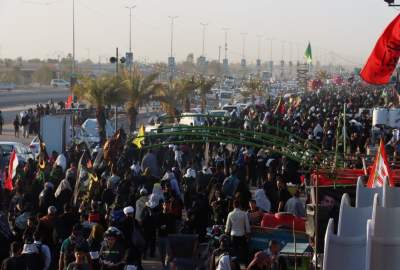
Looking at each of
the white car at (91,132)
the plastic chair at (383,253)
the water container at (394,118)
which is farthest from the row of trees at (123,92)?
the plastic chair at (383,253)

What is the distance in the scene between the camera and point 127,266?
37.3 ft

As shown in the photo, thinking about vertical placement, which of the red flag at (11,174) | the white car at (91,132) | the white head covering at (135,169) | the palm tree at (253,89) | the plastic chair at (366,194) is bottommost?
the palm tree at (253,89)

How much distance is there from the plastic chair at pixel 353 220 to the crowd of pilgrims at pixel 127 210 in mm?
1574

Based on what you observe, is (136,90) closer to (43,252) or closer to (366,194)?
(43,252)

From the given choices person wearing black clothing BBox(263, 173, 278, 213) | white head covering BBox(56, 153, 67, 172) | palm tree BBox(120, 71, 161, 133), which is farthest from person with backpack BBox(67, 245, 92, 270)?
palm tree BBox(120, 71, 161, 133)

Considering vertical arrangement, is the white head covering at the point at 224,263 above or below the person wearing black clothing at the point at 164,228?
above

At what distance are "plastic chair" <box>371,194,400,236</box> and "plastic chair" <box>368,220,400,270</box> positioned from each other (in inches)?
10.5

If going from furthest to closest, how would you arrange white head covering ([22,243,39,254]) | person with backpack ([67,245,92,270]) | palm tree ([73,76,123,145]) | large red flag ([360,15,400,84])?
palm tree ([73,76,123,145]), large red flag ([360,15,400,84]), white head covering ([22,243,39,254]), person with backpack ([67,245,92,270])

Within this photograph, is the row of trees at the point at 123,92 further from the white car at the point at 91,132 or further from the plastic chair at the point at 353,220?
the plastic chair at the point at 353,220

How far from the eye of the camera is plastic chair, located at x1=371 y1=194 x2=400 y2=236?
8.52m

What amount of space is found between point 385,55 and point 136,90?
2236 centimetres

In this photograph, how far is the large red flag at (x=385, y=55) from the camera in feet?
54.6

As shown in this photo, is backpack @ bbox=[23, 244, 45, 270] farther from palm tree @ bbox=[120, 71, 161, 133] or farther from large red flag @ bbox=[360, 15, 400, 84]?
palm tree @ bbox=[120, 71, 161, 133]

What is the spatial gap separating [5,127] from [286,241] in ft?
119
